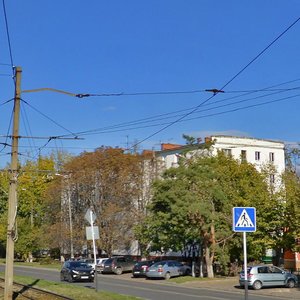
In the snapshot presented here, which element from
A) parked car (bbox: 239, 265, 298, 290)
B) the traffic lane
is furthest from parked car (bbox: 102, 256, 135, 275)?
parked car (bbox: 239, 265, 298, 290)

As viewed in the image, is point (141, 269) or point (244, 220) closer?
point (244, 220)

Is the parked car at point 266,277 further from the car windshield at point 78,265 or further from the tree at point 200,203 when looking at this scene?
the car windshield at point 78,265

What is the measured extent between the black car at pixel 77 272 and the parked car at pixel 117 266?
13.7m

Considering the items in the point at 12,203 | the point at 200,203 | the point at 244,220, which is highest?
the point at 200,203

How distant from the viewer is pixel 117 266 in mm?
54969

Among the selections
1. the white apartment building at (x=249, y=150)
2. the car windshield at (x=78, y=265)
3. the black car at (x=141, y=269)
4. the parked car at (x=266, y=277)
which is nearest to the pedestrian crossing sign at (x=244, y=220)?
the parked car at (x=266, y=277)

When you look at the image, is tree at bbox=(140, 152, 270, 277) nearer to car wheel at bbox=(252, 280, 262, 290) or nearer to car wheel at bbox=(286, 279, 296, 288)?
car wheel at bbox=(252, 280, 262, 290)

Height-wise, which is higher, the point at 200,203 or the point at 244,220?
the point at 200,203

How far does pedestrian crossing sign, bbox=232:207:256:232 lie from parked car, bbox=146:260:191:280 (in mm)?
32396

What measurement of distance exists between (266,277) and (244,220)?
76.6 feet

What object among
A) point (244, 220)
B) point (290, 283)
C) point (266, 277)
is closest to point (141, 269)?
point (266, 277)

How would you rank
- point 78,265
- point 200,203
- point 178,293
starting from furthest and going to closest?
point 200,203 < point 78,265 < point 178,293

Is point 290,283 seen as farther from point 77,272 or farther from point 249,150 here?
point 249,150

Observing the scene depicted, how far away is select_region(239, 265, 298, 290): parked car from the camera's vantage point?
1405 inches
